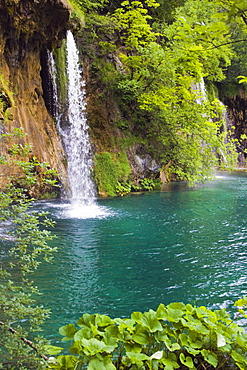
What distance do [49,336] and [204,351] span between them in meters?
1.91

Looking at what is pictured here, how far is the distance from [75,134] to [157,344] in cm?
1182

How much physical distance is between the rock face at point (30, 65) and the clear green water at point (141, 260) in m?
2.93

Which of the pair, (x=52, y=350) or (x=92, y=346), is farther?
(x=52, y=350)

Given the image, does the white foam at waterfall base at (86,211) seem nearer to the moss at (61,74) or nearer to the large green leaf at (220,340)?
the moss at (61,74)

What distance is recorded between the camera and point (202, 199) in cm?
1288

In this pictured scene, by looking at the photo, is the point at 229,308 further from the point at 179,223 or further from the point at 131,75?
the point at 131,75

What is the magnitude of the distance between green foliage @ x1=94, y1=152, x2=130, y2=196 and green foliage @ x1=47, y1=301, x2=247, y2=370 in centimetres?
1116

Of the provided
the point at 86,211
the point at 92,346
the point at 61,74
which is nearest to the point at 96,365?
the point at 92,346

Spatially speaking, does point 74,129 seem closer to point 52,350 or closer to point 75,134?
point 75,134

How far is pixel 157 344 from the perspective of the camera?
2.34 metres

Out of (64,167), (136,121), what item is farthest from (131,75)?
(64,167)

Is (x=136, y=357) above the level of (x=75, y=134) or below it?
below

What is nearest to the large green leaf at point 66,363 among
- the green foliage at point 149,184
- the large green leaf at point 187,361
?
the large green leaf at point 187,361

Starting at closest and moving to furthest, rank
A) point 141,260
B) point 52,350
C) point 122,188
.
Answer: point 52,350 → point 141,260 → point 122,188
